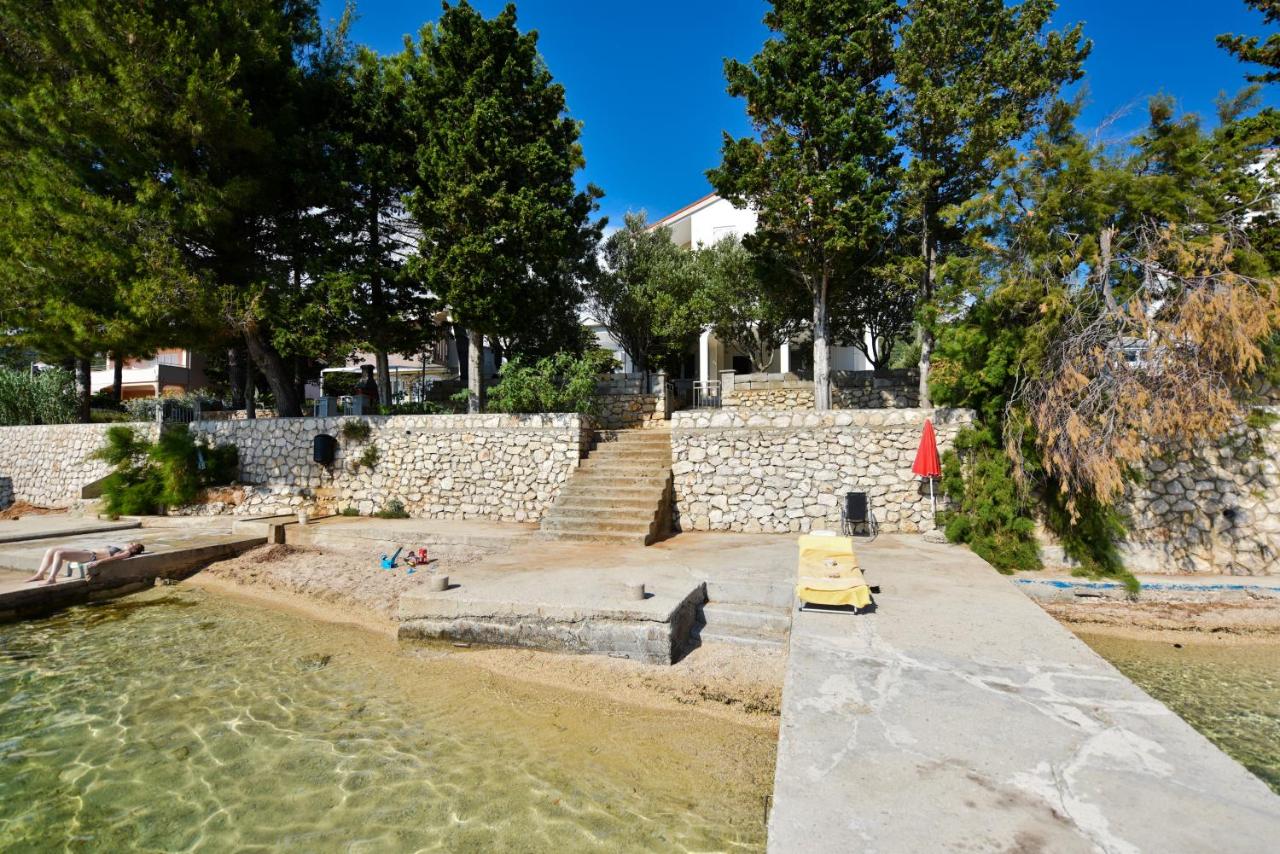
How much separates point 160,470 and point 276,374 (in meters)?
3.88

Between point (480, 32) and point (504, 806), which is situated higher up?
point (480, 32)

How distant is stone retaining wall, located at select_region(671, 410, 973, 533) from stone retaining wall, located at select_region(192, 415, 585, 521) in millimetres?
2721

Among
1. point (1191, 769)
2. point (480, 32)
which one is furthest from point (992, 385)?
point (480, 32)

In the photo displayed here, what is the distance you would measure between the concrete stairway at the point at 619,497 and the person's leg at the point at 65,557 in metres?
7.41

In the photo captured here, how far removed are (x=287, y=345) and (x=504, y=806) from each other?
Answer: 12981 mm

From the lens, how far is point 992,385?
8977 mm

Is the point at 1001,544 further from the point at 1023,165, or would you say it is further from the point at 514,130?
the point at 514,130

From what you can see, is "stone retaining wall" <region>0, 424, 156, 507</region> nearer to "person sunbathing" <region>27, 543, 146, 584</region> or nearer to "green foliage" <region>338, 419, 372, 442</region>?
"green foliage" <region>338, 419, 372, 442</region>

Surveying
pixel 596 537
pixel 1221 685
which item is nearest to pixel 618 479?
pixel 596 537

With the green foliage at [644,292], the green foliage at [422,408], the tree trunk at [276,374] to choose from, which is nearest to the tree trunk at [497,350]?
the green foliage at [422,408]

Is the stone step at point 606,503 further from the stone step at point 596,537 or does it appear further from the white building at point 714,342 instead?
the white building at point 714,342

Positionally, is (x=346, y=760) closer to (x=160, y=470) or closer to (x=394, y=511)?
(x=394, y=511)

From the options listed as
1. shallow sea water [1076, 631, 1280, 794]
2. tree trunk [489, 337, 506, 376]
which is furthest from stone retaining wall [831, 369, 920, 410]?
tree trunk [489, 337, 506, 376]

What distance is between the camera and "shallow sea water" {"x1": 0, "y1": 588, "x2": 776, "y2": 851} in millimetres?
3674
